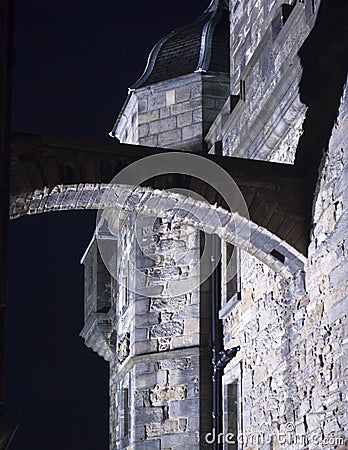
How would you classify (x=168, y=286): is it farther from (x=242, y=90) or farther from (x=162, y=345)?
(x=242, y=90)

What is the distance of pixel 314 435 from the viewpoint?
8.40 m

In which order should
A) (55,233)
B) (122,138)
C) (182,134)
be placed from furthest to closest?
(55,233) → (122,138) → (182,134)

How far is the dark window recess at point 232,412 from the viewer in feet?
35.6

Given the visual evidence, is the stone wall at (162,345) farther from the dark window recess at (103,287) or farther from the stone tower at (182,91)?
the dark window recess at (103,287)

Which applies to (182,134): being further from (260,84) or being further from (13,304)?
(13,304)

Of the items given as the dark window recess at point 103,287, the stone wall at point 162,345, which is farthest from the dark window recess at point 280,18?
the dark window recess at point 103,287

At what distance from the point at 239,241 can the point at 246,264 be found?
1154mm

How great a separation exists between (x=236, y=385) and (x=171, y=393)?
1.19 meters

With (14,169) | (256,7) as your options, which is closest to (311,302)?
(14,169)

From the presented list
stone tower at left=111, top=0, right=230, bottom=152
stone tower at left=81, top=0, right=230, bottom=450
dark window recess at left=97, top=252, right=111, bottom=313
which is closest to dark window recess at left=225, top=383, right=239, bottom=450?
stone tower at left=81, top=0, right=230, bottom=450

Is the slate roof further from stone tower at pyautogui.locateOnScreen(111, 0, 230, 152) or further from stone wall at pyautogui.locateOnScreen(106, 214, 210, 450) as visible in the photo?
stone wall at pyautogui.locateOnScreen(106, 214, 210, 450)

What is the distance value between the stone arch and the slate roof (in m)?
4.29

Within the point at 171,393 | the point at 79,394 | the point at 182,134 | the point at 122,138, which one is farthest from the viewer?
the point at 79,394

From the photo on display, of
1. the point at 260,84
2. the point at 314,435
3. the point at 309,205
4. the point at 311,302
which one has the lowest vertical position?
the point at 314,435
